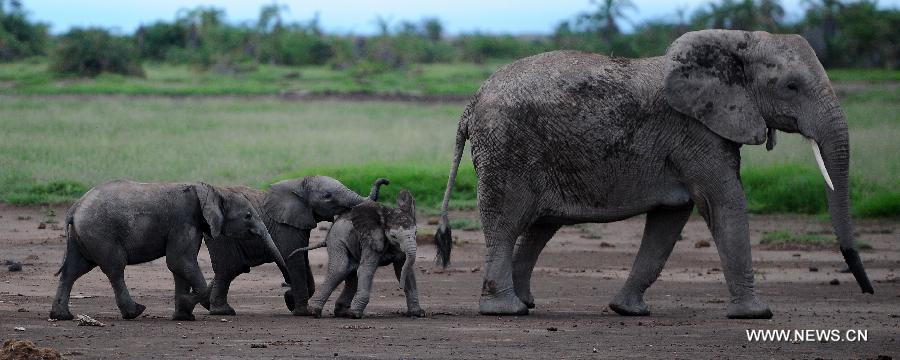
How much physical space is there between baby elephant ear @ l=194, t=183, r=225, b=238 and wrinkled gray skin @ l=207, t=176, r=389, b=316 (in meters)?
0.63

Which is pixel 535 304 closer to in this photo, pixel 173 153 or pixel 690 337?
pixel 690 337

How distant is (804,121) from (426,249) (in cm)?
534

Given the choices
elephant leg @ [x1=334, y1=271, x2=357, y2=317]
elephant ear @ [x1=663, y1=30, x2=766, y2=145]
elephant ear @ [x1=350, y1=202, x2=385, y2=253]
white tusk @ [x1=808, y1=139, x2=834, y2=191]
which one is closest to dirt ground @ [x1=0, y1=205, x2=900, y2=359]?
elephant leg @ [x1=334, y1=271, x2=357, y2=317]

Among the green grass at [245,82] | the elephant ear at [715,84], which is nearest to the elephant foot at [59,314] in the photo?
the elephant ear at [715,84]

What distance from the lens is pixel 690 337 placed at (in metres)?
10.2

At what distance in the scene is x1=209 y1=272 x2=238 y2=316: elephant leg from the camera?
11.4 metres

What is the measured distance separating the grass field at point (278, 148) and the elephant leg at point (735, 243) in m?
7.58

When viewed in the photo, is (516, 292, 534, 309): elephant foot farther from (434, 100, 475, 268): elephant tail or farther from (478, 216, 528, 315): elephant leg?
(434, 100, 475, 268): elephant tail

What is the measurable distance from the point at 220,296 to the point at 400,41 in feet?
143

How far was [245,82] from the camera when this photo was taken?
39.3 m

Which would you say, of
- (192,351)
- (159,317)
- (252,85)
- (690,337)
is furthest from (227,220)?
(252,85)

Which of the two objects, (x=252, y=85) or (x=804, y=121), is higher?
(x=804, y=121)

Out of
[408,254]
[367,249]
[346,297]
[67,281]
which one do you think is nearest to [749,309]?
[408,254]

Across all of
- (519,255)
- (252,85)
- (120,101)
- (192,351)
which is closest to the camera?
(192,351)
